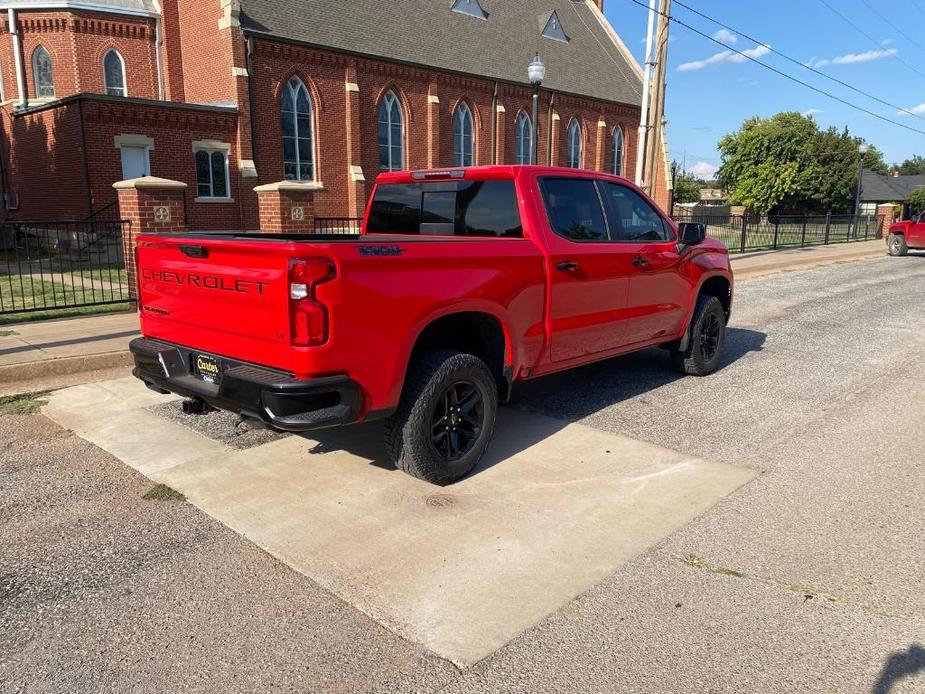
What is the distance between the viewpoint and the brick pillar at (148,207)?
9.83 meters

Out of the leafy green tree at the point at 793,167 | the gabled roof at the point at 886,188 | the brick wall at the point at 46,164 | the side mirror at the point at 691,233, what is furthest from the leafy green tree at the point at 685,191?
the side mirror at the point at 691,233

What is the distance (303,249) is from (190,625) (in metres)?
1.85

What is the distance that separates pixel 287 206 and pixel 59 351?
15.6ft

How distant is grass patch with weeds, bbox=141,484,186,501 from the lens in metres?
4.31

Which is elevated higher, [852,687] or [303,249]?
[303,249]

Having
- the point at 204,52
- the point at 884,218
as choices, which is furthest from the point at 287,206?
the point at 884,218

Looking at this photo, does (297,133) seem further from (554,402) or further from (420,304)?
(420,304)

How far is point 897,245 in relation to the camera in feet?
82.5

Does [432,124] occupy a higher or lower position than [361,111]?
lower

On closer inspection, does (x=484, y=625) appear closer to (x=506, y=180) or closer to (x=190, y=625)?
(x=190, y=625)

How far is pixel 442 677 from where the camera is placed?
272 centimetres

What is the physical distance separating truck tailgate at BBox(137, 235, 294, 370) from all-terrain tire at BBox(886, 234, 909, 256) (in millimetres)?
26950

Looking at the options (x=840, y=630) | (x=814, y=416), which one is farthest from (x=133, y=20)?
(x=840, y=630)

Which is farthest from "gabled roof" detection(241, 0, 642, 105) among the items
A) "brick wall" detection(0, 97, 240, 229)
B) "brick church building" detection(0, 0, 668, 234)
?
"brick wall" detection(0, 97, 240, 229)
